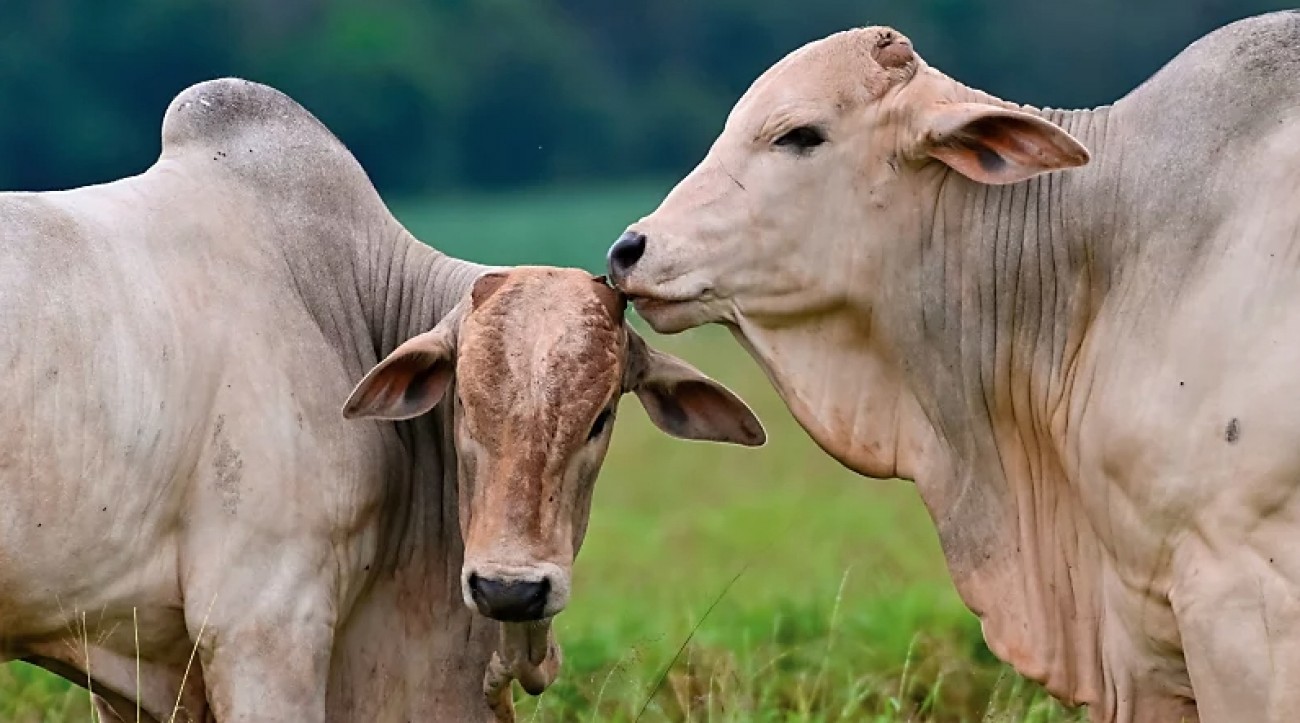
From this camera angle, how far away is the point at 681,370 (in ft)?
15.9

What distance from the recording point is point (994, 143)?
4.64 metres

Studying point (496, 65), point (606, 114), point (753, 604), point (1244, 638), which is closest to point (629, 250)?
point (1244, 638)

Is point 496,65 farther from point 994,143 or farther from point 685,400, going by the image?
point 994,143

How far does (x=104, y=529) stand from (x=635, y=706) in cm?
212

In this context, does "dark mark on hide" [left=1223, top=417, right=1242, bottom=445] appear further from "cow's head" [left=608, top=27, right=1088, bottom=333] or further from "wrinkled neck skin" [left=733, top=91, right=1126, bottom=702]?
"cow's head" [left=608, top=27, right=1088, bottom=333]

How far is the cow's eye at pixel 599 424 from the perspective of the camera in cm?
457

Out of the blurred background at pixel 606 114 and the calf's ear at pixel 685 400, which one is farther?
the blurred background at pixel 606 114

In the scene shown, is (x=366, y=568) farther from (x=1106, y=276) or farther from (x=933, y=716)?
(x=933, y=716)

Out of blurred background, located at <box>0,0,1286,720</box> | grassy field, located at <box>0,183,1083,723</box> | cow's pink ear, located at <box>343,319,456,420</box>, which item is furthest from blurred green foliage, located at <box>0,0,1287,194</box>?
cow's pink ear, located at <box>343,319,456,420</box>

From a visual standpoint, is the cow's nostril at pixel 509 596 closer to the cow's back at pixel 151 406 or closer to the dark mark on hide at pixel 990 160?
the cow's back at pixel 151 406

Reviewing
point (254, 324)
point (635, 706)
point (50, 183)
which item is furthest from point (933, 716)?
point (50, 183)

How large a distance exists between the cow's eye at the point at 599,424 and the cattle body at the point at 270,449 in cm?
1

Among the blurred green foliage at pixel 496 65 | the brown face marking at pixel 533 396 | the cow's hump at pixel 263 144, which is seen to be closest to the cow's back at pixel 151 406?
the cow's hump at pixel 263 144

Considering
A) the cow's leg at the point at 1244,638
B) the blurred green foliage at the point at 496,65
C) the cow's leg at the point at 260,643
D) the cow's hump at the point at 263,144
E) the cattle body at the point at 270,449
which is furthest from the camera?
the blurred green foliage at the point at 496,65
